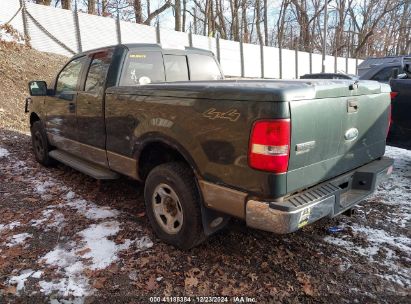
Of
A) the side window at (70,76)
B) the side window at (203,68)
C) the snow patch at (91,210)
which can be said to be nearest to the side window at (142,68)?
the side window at (203,68)

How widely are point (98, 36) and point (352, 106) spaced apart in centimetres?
1788

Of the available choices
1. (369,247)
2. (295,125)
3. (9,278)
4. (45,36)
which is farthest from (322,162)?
(45,36)

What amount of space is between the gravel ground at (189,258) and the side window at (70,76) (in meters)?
1.61

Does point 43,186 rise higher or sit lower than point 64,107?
lower

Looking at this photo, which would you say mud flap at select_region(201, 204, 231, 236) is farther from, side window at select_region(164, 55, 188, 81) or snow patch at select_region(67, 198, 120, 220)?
side window at select_region(164, 55, 188, 81)

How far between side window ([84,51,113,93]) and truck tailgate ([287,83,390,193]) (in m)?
2.51

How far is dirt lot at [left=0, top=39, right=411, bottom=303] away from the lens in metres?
2.85

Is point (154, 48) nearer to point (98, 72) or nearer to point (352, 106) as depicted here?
point (98, 72)

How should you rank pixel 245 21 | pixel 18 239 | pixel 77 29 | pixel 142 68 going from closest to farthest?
1. pixel 18 239
2. pixel 142 68
3. pixel 77 29
4. pixel 245 21

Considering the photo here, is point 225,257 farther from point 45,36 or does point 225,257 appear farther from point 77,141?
point 45,36

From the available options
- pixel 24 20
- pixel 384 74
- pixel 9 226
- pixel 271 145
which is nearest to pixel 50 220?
pixel 9 226

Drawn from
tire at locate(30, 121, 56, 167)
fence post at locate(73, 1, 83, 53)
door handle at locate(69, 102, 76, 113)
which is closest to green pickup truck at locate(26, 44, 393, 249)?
door handle at locate(69, 102, 76, 113)

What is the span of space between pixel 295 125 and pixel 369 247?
68.3 inches

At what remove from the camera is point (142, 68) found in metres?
4.28
